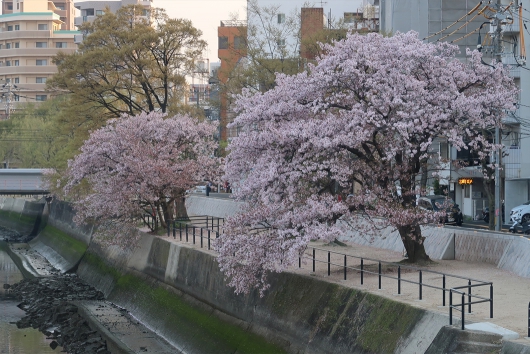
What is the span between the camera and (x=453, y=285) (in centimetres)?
2077

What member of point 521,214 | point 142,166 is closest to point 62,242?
point 142,166

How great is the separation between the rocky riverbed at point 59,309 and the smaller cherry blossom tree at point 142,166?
12.2 ft

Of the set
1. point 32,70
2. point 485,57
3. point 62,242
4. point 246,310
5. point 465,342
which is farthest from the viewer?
point 32,70

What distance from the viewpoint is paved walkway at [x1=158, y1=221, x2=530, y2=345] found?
17.0 metres

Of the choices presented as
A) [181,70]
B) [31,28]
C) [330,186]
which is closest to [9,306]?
[181,70]

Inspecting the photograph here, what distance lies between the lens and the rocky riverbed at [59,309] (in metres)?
29.9

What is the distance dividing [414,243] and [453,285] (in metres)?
3.75

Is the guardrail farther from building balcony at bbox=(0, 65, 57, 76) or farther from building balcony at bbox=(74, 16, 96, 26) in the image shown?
building balcony at bbox=(74, 16, 96, 26)

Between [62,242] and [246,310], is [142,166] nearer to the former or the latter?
[246,310]

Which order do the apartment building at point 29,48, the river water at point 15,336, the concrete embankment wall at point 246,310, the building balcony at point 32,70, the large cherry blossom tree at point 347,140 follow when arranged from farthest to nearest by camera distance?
1. the building balcony at point 32,70
2. the apartment building at point 29,48
3. the river water at point 15,336
4. the large cherry blossom tree at point 347,140
5. the concrete embankment wall at point 246,310

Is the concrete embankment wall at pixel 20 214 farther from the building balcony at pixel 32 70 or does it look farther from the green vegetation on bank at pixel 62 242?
the building balcony at pixel 32 70

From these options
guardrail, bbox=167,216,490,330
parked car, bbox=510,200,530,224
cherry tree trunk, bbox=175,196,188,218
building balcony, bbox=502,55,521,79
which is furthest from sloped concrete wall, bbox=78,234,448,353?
building balcony, bbox=502,55,521,79

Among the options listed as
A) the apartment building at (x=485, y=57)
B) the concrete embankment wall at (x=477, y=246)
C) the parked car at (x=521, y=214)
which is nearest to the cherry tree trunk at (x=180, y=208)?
the apartment building at (x=485, y=57)

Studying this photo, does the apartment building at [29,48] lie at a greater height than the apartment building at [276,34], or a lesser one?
greater
